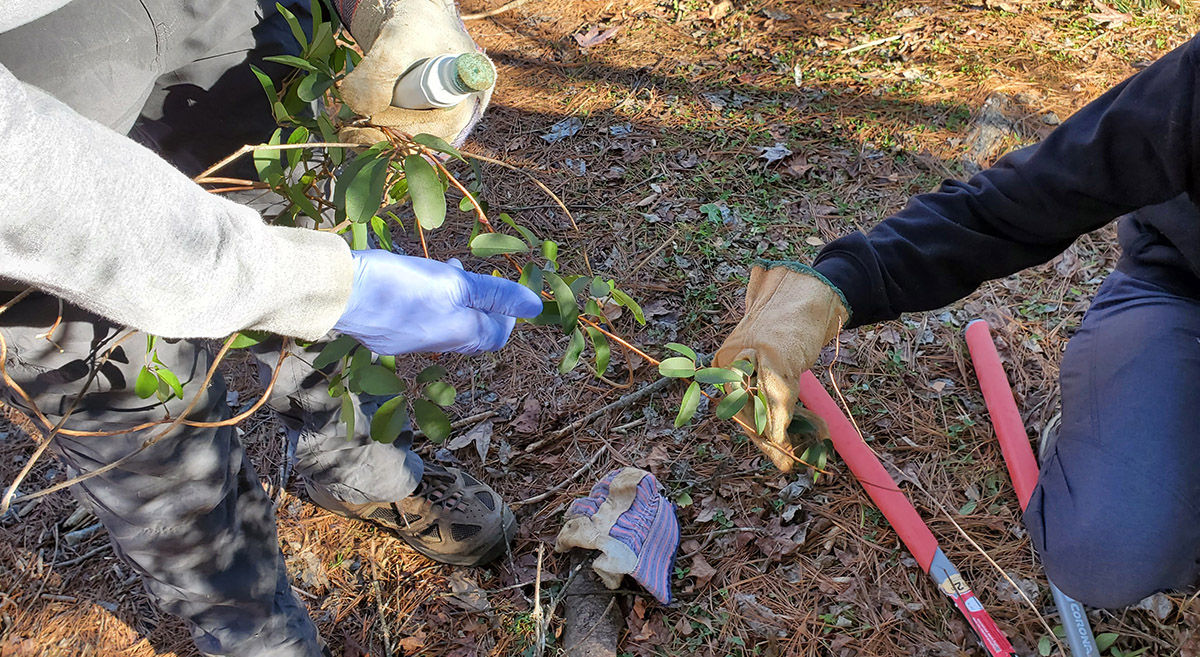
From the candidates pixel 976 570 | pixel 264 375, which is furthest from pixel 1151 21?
pixel 264 375

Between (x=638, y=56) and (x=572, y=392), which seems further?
(x=638, y=56)

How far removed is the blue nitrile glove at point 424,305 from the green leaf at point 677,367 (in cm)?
26

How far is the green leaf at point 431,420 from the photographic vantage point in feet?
4.35

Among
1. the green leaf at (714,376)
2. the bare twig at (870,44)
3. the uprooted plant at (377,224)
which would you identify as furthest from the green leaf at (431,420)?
the bare twig at (870,44)

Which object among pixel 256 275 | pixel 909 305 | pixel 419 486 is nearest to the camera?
pixel 256 275

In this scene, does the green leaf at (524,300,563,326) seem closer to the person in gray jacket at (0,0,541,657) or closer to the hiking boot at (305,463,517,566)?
the person in gray jacket at (0,0,541,657)

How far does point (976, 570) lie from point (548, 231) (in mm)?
1907

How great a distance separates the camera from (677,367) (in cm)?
137

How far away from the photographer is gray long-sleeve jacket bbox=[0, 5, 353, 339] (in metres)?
0.80

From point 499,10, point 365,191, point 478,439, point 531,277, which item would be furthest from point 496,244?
point 499,10

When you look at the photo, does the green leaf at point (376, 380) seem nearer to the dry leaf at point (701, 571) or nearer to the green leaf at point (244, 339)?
the green leaf at point (244, 339)

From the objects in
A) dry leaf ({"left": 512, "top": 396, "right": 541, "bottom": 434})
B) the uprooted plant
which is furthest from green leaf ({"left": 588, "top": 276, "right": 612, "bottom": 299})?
dry leaf ({"left": 512, "top": 396, "right": 541, "bottom": 434})

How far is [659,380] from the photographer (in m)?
2.34

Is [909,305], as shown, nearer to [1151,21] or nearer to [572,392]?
[572,392]
